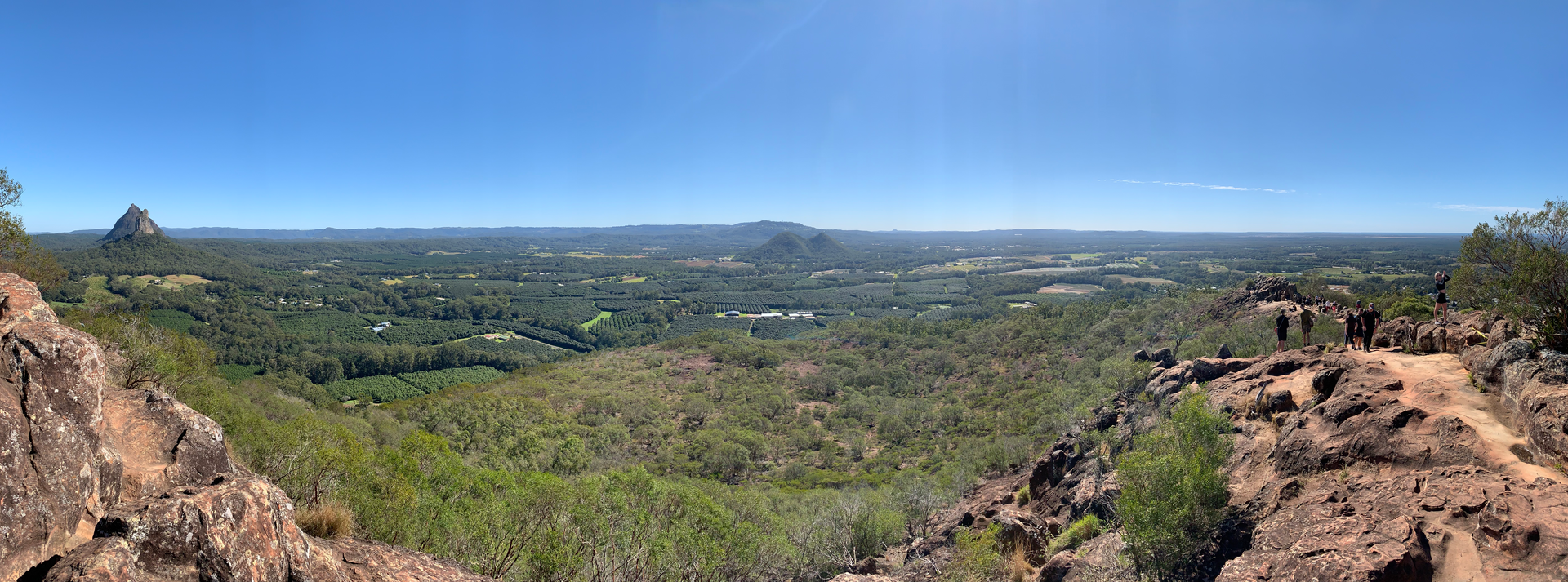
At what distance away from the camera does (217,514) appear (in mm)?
8453

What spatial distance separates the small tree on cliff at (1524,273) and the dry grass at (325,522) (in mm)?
30120

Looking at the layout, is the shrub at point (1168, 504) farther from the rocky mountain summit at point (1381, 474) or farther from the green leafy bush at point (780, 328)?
the green leafy bush at point (780, 328)

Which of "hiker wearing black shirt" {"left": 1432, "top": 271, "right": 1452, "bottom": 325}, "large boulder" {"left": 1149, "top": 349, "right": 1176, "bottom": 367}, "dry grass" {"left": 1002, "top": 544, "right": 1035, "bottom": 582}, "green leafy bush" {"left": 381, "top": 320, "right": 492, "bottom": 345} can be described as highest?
"hiker wearing black shirt" {"left": 1432, "top": 271, "right": 1452, "bottom": 325}

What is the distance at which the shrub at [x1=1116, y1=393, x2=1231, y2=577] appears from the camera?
1544 centimetres

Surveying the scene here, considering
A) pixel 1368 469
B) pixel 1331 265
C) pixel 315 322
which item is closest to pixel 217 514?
pixel 1368 469

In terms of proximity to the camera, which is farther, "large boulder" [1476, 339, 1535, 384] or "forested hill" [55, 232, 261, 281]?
"forested hill" [55, 232, 261, 281]

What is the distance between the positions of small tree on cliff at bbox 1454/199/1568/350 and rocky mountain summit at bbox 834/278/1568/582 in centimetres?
72

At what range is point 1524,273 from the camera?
15.2 meters

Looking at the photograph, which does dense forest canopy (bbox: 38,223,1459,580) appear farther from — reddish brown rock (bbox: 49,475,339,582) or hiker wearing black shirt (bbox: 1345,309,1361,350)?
hiker wearing black shirt (bbox: 1345,309,1361,350)

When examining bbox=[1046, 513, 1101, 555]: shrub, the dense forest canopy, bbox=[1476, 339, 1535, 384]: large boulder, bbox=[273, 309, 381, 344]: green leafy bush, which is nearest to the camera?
bbox=[1476, 339, 1535, 384]: large boulder

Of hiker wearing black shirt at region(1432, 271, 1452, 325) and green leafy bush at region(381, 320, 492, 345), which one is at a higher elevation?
hiker wearing black shirt at region(1432, 271, 1452, 325)

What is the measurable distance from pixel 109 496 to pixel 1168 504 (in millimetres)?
22639

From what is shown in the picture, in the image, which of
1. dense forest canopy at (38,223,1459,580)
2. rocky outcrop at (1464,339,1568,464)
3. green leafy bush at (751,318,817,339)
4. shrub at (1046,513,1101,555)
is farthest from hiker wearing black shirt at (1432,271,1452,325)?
green leafy bush at (751,318,817,339)

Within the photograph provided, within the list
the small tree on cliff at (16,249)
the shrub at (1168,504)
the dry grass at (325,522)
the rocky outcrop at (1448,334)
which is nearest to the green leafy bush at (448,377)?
the small tree on cliff at (16,249)
